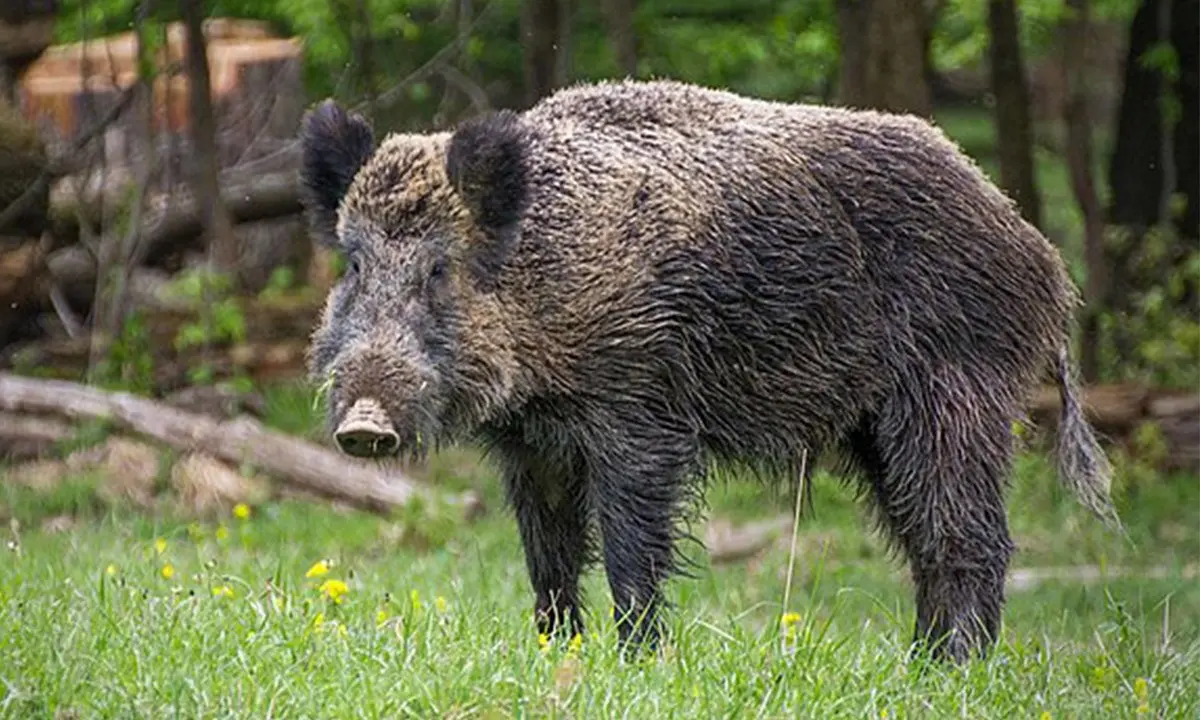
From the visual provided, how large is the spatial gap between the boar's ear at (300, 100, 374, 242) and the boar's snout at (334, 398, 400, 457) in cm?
112

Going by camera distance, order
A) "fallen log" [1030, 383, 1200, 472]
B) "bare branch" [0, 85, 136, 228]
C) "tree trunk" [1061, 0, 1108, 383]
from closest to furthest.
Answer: "bare branch" [0, 85, 136, 228] → "fallen log" [1030, 383, 1200, 472] → "tree trunk" [1061, 0, 1108, 383]

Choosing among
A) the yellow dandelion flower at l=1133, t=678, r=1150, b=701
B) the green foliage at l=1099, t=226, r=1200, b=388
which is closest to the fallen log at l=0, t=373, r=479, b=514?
the green foliage at l=1099, t=226, r=1200, b=388

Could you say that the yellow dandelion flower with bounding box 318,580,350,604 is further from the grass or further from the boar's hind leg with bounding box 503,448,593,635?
the boar's hind leg with bounding box 503,448,593,635

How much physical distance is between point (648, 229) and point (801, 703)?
213 centimetres

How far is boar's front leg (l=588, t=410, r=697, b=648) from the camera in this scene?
23.5 feet

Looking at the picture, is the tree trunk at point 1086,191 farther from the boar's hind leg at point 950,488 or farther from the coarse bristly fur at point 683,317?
the boar's hind leg at point 950,488

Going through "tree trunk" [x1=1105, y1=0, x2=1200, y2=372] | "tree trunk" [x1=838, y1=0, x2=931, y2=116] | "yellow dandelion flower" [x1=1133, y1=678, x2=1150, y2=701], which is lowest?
"tree trunk" [x1=1105, y1=0, x2=1200, y2=372]

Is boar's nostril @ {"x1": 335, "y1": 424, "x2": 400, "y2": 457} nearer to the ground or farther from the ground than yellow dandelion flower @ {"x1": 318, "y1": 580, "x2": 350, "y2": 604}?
farther from the ground

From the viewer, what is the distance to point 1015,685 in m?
6.39

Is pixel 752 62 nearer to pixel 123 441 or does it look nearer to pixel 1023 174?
pixel 1023 174

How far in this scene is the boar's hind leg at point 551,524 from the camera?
24.6 ft

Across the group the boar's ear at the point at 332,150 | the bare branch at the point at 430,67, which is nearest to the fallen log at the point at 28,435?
the bare branch at the point at 430,67

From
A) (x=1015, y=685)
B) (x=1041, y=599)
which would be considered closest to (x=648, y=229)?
(x=1015, y=685)

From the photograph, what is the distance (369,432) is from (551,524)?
4.22 ft
